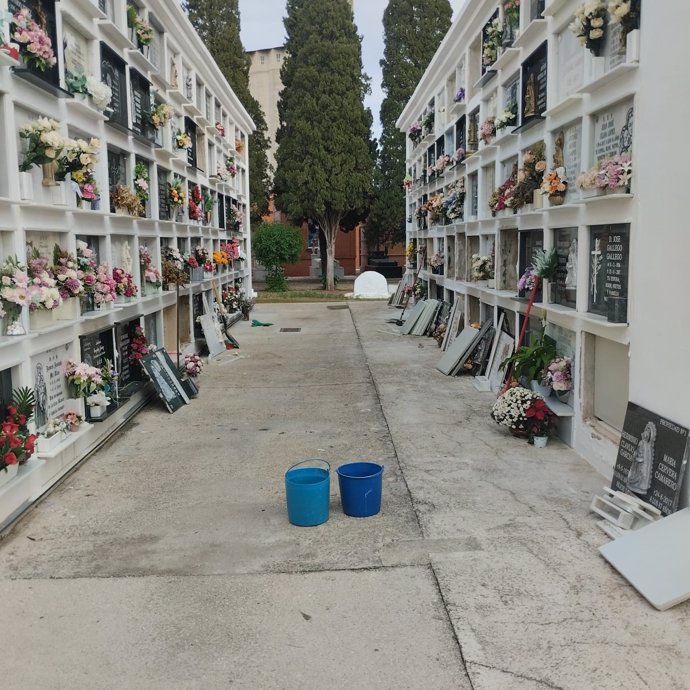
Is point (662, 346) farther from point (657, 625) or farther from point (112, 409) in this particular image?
point (112, 409)

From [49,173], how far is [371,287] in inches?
698

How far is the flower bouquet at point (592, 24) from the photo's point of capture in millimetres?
5531

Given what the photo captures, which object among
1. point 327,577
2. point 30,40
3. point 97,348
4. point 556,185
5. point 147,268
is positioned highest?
point 30,40

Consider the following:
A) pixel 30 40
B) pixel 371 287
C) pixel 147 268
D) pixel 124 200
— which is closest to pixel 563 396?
pixel 124 200

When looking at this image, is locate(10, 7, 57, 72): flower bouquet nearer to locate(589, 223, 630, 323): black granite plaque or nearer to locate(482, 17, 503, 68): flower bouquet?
locate(589, 223, 630, 323): black granite plaque

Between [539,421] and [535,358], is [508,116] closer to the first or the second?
[535,358]

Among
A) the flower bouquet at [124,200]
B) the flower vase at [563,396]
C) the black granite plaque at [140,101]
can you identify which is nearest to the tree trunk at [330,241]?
the black granite plaque at [140,101]

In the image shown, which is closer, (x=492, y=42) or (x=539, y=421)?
(x=539, y=421)

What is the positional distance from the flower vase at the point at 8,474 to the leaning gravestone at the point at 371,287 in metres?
18.4

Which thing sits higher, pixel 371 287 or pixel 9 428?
pixel 9 428

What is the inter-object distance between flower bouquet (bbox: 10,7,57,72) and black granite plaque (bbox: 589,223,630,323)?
4.40m

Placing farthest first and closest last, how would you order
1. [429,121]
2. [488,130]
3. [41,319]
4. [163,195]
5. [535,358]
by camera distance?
[429,121] < [163,195] < [488,130] < [535,358] < [41,319]

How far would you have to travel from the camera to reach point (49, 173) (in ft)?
18.6

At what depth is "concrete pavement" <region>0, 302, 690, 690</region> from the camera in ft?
10.4
